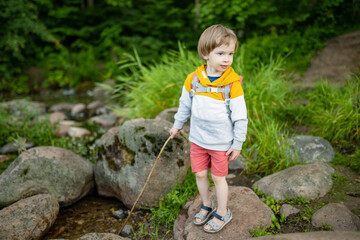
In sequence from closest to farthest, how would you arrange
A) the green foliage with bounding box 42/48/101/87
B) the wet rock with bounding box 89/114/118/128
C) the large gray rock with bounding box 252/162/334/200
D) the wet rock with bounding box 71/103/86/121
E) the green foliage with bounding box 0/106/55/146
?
the large gray rock with bounding box 252/162/334/200 → the green foliage with bounding box 0/106/55/146 → the wet rock with bounding box 89/114/118/128 → the wet rock with bounding box 71/103/86/121 → the green foliage with bounding box 42/48/101/87

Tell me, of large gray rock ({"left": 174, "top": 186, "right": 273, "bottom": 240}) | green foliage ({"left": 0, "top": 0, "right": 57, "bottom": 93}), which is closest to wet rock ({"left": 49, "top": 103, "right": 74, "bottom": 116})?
green foliage ({"left": 0, "top": 0, "right": 57, "bottom": 93})

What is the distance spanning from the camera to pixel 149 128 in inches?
118

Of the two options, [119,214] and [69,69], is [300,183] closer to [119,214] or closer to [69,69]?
[119,214]

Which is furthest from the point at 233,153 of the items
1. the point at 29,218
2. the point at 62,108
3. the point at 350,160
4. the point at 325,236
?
the point at 62,108

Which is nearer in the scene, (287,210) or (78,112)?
(287,210)

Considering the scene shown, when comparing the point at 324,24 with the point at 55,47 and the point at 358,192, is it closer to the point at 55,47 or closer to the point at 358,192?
the point at 358,192

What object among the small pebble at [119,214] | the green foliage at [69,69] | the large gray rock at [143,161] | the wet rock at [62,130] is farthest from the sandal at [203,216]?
the green foliage at [69,69]

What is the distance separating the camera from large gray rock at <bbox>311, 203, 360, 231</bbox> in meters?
2.19

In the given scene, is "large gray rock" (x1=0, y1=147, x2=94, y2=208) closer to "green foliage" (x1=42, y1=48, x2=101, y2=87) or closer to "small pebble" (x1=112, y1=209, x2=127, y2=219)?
"small pebble" (x1=112, y1=209, x2=127, y2=219)

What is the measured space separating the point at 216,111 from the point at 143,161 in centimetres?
114

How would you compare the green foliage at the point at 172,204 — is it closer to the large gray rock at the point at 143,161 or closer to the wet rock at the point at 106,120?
the large gray rock at the point at 143,161

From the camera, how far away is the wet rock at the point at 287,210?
246 centimetres

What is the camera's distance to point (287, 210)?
8.13 feet

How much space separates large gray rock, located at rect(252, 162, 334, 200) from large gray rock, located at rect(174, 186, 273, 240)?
0.26m
